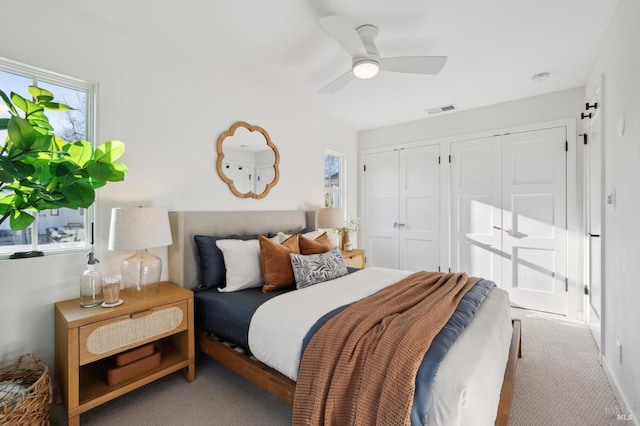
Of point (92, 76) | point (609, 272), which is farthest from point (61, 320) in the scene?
point (609, 272)

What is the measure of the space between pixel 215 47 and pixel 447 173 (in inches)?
128

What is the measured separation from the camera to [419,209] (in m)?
4.52

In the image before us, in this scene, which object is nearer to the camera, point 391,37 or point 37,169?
point 37,169

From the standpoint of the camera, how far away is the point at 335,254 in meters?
2.76

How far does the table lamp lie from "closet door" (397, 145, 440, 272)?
11.2ft

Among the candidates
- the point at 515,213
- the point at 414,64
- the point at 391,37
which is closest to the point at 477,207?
the point at 515,213

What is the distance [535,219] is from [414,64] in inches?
102

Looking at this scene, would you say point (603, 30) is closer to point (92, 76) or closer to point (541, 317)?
point (541, 317)

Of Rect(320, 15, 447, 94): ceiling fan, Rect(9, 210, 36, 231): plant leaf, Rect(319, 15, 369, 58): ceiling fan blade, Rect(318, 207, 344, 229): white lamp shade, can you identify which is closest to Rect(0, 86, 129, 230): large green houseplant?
Rect(9, 210, 36, 231): plant leaf

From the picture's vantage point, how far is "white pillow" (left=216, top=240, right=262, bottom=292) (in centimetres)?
241

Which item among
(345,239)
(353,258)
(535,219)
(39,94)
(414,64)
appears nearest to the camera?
(39,94)

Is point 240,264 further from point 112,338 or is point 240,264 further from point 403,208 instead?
point 403,208

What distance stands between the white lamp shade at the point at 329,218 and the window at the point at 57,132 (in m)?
2.34

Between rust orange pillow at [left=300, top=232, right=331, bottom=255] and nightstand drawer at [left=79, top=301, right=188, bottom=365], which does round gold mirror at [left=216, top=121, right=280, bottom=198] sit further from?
nightstand drawer at [left=79, top=301, right=188, bottom=365]
